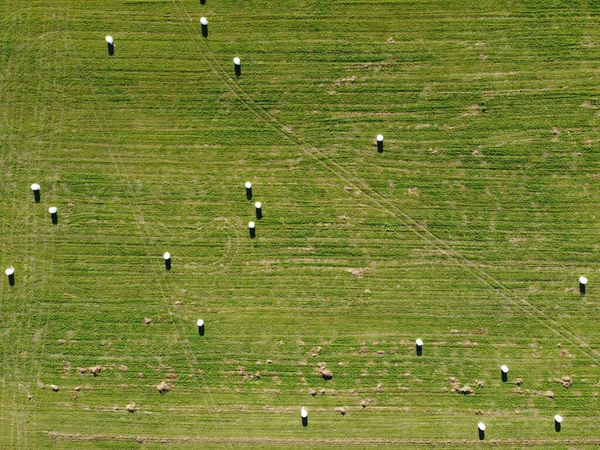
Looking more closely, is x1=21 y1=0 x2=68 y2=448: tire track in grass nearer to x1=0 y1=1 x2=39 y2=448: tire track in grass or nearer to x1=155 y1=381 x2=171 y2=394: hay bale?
x1=0 y1=1 x2=39 y2=448: tire track in grass

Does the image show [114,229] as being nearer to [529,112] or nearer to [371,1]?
[371,1]

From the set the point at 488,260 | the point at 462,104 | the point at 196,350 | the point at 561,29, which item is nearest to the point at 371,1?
the point at 462,104

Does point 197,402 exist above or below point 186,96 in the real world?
below

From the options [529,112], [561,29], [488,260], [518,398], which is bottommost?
[518,398]

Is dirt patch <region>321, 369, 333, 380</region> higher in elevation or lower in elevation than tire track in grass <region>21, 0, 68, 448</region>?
lower

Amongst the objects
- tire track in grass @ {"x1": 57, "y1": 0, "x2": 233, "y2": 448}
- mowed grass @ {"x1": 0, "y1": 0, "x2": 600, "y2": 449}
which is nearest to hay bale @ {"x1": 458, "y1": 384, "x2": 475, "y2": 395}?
mowed grass @ {"x1": 0, "y1": 0, "x2": 600, "y2": 449}

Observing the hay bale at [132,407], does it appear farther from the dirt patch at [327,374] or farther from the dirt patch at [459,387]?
the dirt patch at [459,387]

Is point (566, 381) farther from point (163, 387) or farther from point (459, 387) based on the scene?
point (163, 387)
